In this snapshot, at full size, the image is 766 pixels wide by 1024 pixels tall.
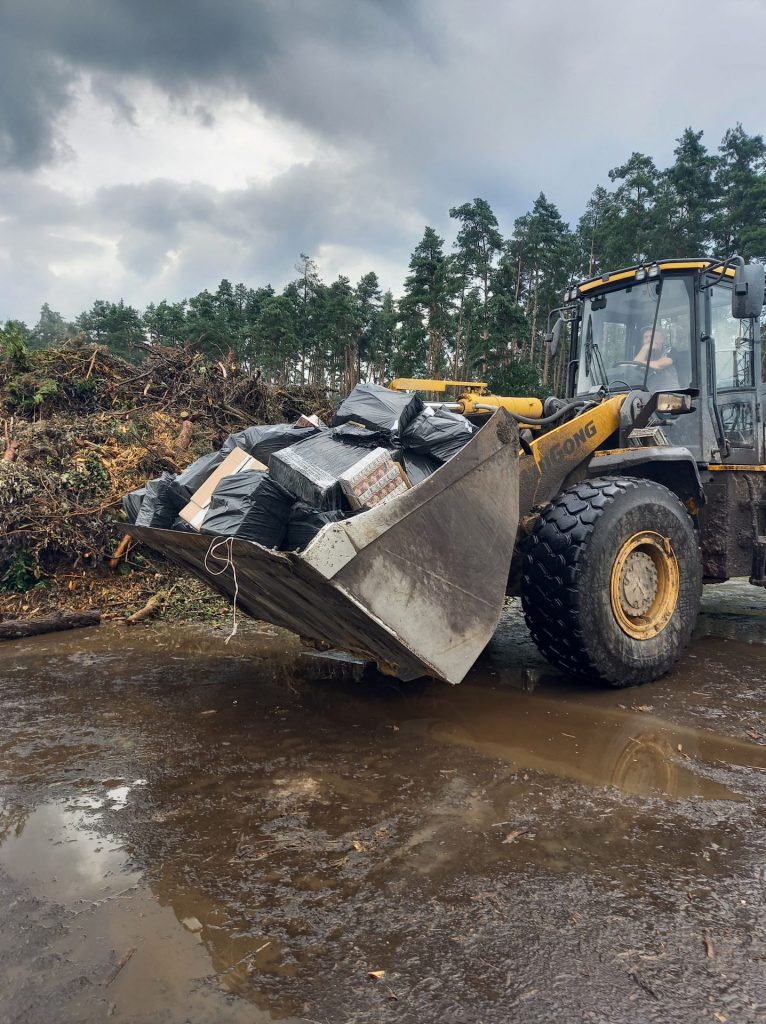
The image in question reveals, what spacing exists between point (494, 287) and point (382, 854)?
3569cm

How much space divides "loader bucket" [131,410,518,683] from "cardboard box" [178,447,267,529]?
0.17 meters

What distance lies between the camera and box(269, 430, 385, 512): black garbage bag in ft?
10.7

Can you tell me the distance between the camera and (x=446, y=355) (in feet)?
137

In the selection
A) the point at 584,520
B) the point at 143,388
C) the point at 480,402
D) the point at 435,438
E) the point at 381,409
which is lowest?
the point at 584,520

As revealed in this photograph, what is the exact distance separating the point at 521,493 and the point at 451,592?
115cm

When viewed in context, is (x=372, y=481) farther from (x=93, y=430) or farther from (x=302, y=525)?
(x=93, y=430)

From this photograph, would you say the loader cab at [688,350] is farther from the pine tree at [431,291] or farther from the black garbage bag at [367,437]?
the pine tree at [431,291]

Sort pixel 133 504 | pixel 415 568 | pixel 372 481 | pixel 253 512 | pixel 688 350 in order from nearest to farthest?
pixel 415 568 < pixel 372 481 < pixel 253 512 < pixel 133 504 < pixel 688 350

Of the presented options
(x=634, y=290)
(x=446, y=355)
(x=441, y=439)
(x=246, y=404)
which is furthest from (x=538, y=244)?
(x=441, y=439)

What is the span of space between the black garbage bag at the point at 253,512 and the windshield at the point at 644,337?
131 inches

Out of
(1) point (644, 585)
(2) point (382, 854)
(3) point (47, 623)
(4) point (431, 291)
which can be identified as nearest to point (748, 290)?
(1) point (644, 585)

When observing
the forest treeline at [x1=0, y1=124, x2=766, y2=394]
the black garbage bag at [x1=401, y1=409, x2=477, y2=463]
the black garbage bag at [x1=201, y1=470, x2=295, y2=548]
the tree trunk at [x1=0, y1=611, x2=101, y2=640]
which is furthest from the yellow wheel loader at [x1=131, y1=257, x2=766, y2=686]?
the forest treeline at [x1=0, y1=124, x2=766, y2=394]

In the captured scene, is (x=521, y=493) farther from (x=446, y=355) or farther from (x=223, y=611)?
(x=446, y=355)

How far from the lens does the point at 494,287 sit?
35219mm
